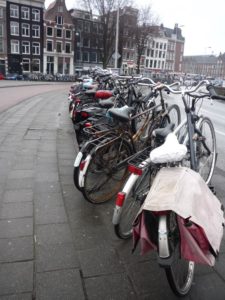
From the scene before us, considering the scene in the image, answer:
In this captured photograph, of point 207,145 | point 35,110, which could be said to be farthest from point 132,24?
point 207,145

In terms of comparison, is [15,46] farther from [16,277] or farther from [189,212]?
[189,212]

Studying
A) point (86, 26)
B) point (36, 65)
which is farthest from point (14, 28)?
point (86, 26)

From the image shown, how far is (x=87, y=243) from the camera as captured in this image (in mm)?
2695

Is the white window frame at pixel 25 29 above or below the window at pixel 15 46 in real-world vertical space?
above

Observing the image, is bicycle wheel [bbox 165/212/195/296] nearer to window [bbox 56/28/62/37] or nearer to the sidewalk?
the sidewalk

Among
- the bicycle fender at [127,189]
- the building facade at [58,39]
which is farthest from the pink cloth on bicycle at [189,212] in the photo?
the building facade at [58,39]

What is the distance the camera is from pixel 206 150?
3.89 m

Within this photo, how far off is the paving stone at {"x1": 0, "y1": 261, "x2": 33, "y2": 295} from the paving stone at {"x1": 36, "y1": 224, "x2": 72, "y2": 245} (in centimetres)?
32

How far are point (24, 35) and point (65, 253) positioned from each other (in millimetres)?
51259

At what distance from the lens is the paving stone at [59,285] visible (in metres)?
2.08

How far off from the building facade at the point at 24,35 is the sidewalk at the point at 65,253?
48129 millimetres

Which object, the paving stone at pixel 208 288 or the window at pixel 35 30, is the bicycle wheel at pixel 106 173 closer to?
the paving stone at pixel 208 288

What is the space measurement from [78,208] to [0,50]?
49.4 meters

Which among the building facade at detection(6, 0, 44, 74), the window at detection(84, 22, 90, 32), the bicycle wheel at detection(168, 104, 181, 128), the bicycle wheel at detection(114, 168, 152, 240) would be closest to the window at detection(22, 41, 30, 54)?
the building facade at detection(6, 0, 44, 74)
